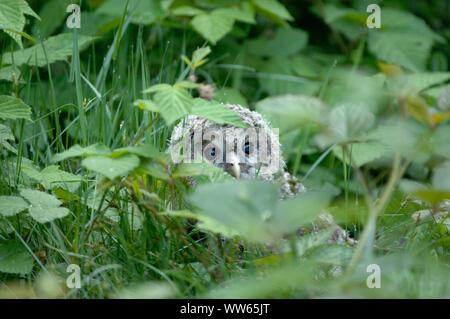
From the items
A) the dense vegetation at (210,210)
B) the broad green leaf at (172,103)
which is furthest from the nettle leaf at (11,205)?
the broad green leaf at (172,103)

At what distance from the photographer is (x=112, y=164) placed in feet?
3.43

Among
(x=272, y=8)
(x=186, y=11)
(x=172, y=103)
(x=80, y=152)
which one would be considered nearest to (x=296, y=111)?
(x=172, y=103)

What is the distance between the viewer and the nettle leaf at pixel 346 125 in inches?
37.5

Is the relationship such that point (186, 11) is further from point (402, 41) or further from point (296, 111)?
point (296, 111)

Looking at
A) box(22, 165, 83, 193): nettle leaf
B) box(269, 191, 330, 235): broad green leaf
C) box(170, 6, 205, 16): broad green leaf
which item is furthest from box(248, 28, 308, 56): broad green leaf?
box(269, 191, 330, 235): broad green leaf

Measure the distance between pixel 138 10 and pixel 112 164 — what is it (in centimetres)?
180

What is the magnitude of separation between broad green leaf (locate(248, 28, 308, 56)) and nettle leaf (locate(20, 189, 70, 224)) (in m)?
2.01

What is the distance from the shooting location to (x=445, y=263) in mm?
1256

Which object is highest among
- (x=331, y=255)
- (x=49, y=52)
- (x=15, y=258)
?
(x=49, y=52)

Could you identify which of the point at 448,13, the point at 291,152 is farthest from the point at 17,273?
the point at 448,13

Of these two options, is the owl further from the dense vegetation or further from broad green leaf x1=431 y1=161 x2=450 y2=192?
broad green leaf x1=431 y1=161 x2=450 y2=192

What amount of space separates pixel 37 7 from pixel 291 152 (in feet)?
5.50

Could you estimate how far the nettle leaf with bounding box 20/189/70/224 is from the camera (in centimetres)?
117

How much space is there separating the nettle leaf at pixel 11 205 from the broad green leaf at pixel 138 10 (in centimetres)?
148
